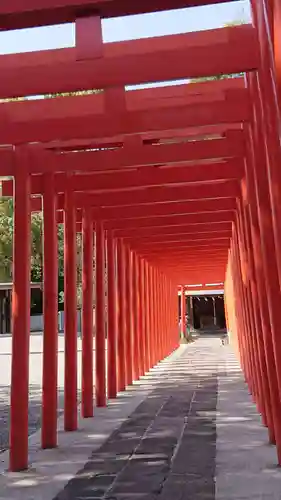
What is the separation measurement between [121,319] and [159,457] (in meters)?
5.11

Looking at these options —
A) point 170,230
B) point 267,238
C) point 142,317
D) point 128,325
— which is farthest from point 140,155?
point 142,317

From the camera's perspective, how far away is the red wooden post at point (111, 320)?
867 centimetres

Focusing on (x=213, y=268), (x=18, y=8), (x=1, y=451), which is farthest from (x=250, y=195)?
(x=213, y=268)

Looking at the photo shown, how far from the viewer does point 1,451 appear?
5465mm

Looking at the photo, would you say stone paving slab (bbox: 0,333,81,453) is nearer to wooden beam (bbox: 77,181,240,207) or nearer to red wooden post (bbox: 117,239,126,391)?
red wooden post (bbox: 117,239,126,391)

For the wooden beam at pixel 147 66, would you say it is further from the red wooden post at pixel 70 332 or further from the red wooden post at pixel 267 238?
the red wooden post at pixel 70 332

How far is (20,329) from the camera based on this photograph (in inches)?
184

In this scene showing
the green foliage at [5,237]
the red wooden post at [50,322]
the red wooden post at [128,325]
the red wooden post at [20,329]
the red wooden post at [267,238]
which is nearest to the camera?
the red wooden post at [267,238]

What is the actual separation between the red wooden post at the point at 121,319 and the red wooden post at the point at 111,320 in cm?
54

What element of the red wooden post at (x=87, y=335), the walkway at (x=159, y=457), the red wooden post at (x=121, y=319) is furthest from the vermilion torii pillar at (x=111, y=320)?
the red wooden post at (x=87, y=335)

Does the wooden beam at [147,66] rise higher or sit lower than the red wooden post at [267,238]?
higher

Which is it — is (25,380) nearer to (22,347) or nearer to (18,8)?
(22,347)

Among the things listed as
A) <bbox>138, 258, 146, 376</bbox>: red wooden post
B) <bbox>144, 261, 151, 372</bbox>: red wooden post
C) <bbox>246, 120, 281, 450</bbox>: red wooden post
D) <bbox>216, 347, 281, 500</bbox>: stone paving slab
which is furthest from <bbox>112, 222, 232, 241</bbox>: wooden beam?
<bbox>246, 120, 281, 450</bbox>: red wooden post

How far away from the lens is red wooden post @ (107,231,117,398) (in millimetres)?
8672
